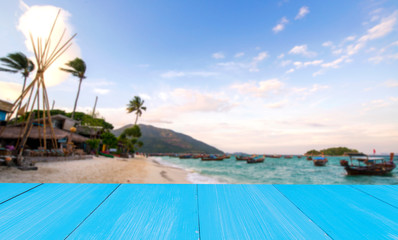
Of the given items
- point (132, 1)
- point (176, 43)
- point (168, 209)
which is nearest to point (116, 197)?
point (168, 209)

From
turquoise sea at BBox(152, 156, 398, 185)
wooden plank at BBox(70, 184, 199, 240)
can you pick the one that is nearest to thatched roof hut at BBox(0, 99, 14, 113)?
turquoise sea at BBox(152, 156, 398, 185)

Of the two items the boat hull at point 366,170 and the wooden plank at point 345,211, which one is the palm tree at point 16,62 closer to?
the wooden plank at point 345,211

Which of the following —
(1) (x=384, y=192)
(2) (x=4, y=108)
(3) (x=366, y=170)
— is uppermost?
(2) (x=4, y=108)

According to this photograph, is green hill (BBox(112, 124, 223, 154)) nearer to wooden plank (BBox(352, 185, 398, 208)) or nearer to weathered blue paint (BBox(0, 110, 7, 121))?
weathered blue paint (BBox(0, 110, 7, 121))

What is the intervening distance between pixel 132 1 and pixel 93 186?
858cm

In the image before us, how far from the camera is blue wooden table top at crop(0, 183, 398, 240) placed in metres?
1.11

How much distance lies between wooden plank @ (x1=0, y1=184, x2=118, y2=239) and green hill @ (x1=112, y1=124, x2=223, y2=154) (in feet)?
373

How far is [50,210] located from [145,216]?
70cm

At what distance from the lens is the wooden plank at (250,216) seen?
1112 millimetres

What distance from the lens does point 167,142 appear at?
138125 mm

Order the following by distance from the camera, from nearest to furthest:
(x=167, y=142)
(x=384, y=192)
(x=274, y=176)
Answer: (x=384, y=192), (x=274, y=176), (x=167, y=142)

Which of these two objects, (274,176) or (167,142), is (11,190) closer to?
(274,176)

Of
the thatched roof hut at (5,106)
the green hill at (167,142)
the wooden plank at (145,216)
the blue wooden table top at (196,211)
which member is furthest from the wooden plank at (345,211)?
the green hill at (167,142)

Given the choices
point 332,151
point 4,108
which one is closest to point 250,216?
point 4,108
